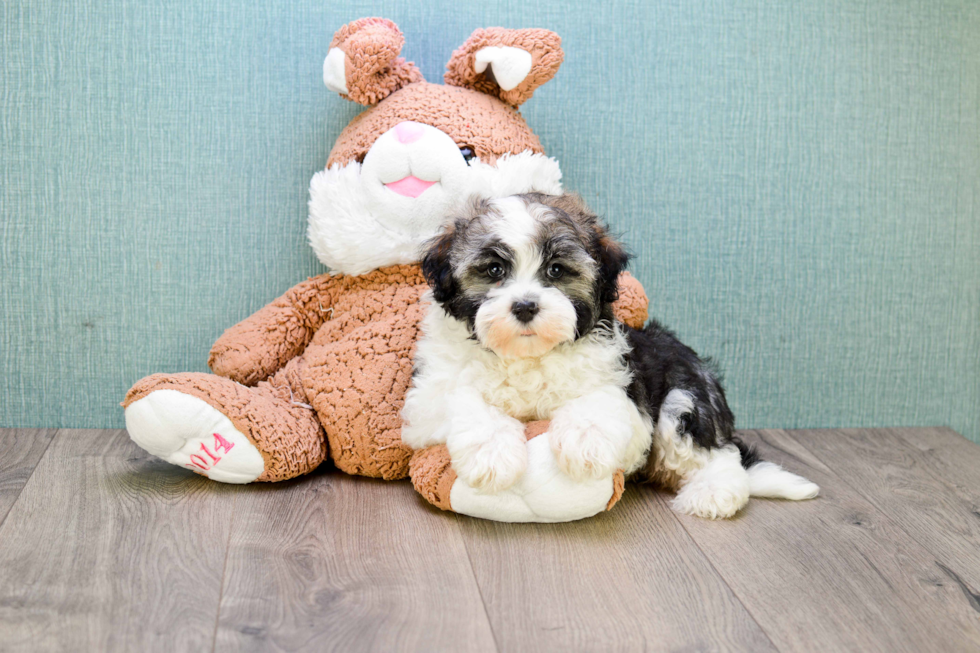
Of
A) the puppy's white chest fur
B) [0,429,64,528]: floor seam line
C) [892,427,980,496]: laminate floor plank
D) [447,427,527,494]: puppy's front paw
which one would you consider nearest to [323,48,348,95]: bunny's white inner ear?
the puppy's white chest fur

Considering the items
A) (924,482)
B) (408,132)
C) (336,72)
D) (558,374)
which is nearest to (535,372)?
(558,374)

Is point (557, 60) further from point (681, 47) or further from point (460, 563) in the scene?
point (460, 563)

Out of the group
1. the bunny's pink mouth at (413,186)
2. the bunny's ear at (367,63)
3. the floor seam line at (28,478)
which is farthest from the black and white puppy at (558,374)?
the floor seam line at (28,478)

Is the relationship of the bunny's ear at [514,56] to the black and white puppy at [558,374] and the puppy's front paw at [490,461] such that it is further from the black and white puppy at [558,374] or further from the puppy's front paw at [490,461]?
the puppy's front paw at [490,461]

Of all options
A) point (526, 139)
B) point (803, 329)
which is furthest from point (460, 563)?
point (803, 329)

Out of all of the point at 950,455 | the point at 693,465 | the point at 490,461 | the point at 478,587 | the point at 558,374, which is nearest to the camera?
the point at 478,587

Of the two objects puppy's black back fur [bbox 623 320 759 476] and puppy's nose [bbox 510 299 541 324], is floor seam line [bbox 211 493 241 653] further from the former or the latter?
puppy's black back fur [bbox 623 320 759 476]

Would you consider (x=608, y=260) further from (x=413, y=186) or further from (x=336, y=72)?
(x=336, y=72)

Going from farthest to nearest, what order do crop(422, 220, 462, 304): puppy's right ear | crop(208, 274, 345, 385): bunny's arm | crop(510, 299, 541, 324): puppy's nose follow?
crop(208, 274, 345, 385): bunny's arm, crop(422, 220, 462, 304): puppy's right ear, crop(510, 299, 541, 324): puppy's nose

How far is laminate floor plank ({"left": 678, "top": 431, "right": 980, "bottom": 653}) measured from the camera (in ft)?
4.75

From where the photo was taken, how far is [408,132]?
2027 mm

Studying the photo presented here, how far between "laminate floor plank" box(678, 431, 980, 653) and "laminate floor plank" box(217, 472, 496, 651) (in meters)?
0.53

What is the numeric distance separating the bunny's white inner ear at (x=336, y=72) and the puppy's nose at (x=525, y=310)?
0.83m

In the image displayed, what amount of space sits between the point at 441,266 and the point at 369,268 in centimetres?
41
